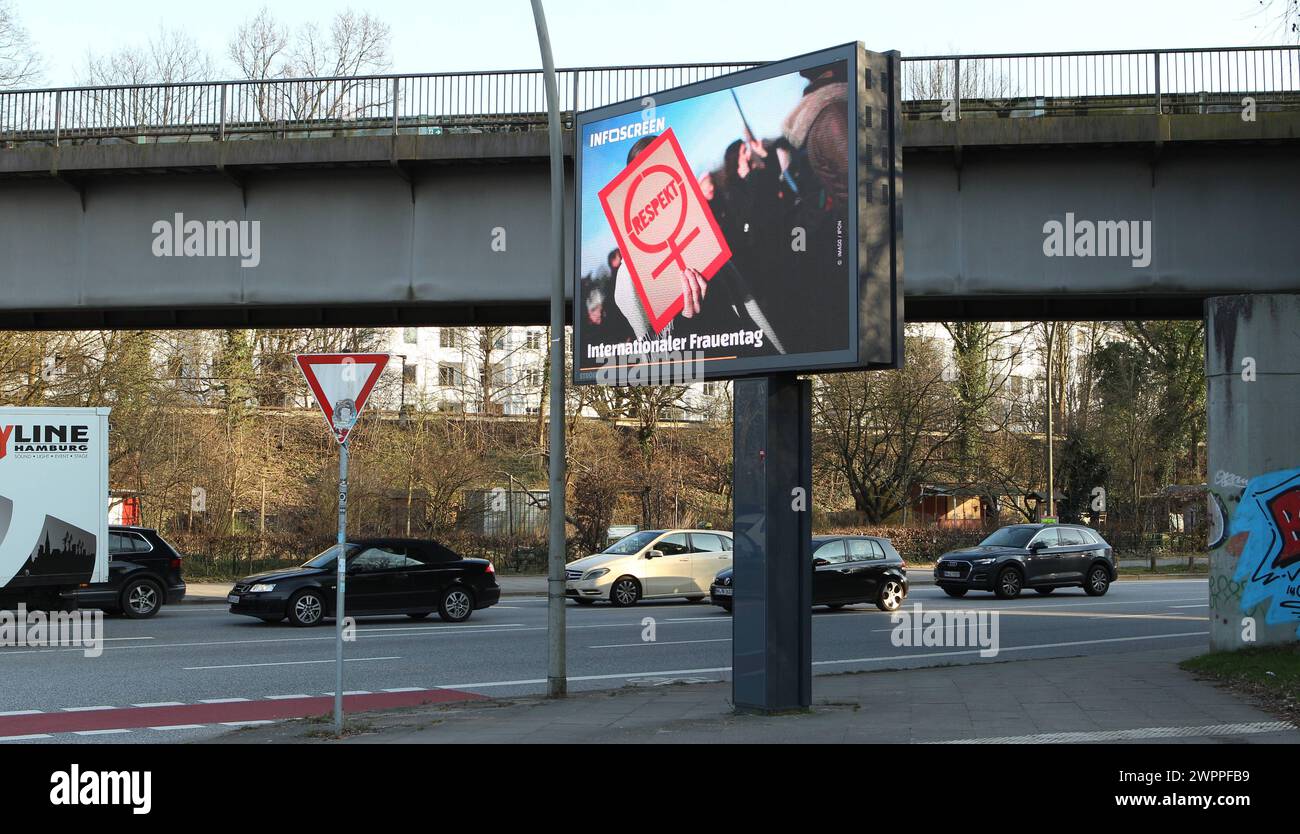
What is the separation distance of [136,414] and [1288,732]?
30330mm

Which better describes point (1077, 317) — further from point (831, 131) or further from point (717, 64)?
point (831, 131)

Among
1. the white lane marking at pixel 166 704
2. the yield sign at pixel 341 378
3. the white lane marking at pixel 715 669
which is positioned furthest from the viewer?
the white lane marking at pixel 715 669

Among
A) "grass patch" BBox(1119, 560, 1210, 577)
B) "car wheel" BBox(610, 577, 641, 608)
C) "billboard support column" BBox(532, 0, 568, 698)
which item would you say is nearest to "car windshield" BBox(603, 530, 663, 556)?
"car wheel" BBox(610, 577, 641, 608)

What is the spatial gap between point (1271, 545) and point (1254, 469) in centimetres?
93

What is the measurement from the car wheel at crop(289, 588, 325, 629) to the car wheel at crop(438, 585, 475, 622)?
2289 mm

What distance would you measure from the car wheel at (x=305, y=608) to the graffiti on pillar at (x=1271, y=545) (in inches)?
542

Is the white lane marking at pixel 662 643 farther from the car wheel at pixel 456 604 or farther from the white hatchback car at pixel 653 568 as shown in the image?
the white hatchback car at pixel 653 568

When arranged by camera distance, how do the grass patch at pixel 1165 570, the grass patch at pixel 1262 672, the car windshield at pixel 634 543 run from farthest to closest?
the grass patch at pixel 1165 570 → the car windshield at pixel 634 543 → the grass patch at pixel 1262 672

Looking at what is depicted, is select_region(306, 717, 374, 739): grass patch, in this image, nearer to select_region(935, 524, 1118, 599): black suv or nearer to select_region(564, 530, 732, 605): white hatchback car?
select_region(564, 530, 732, 605): white hatchback car

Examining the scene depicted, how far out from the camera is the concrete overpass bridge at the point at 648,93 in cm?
1602

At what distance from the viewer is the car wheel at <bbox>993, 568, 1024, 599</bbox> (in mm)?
29078

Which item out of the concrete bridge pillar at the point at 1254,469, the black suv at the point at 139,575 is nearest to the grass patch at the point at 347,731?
the concrete bridge pillar at the point at 1254,469

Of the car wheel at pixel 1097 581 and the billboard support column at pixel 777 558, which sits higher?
the billboard support column at pixel 777 558

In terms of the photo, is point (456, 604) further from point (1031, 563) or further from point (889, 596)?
point (1031, 563)
